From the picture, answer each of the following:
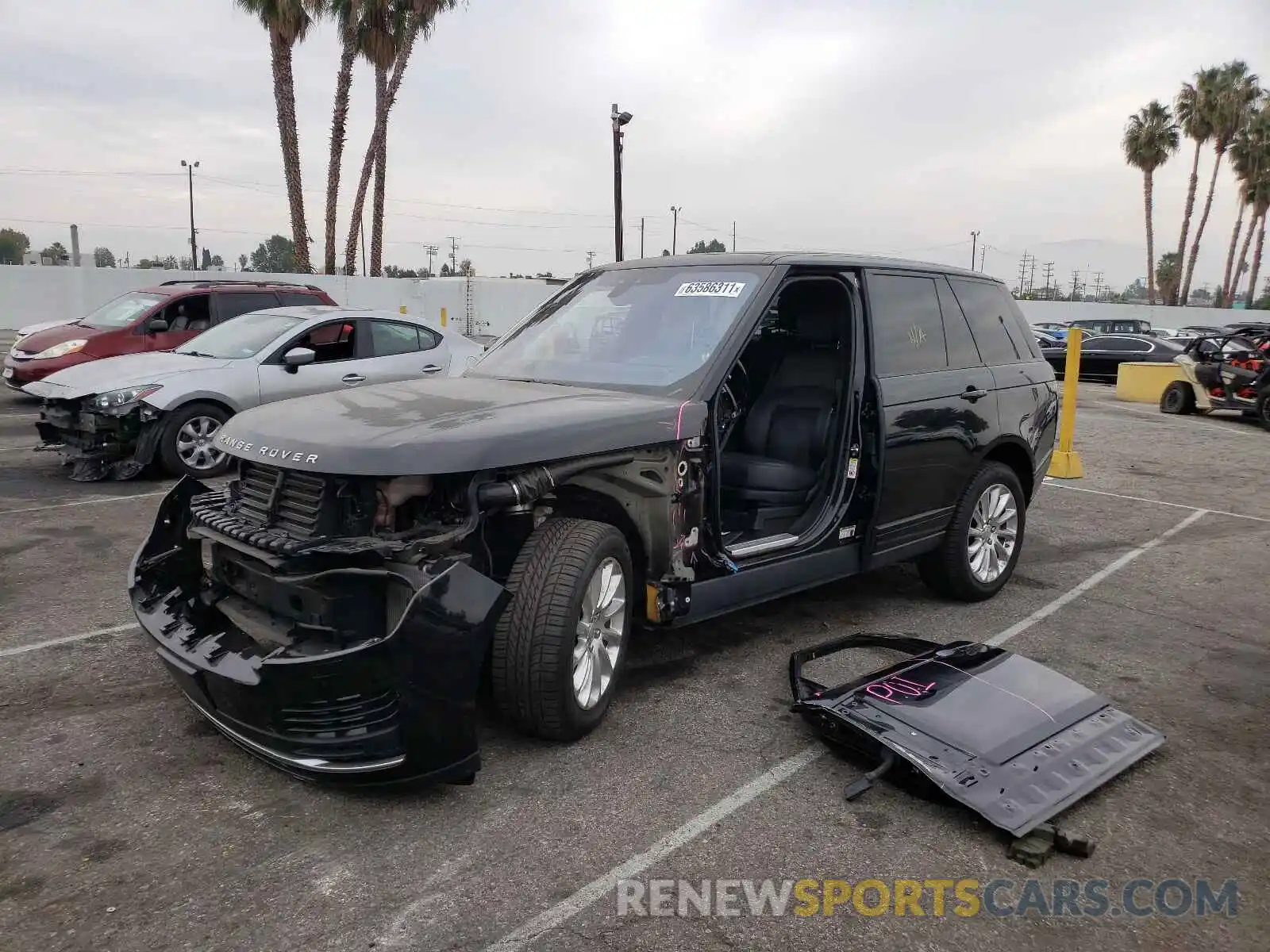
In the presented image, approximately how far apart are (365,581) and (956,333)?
12.4 ft

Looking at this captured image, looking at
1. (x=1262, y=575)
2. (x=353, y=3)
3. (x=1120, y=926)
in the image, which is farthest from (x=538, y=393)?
(x=353, y=3)

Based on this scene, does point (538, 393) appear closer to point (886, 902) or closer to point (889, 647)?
point (889, 647)

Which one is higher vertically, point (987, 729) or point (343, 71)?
point (343, 71)

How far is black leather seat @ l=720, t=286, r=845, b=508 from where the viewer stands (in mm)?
5172

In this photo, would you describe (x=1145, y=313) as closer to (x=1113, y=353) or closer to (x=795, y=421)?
(x=1113, y=353)

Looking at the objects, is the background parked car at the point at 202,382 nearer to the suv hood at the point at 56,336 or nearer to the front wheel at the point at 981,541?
the suv hood at the point at 56,336

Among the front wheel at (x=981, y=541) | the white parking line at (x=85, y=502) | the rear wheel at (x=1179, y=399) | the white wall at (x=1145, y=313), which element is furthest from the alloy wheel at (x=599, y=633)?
the white wall at (x=1145, y=313)

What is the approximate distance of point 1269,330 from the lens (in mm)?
16172

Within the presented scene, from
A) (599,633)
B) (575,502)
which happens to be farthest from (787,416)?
(599,633)

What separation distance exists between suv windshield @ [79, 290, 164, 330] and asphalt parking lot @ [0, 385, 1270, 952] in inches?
290

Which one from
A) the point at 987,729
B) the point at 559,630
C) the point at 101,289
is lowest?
the point at 987,729

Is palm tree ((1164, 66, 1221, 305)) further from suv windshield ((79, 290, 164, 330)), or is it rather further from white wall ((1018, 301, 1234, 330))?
suv windshield ((79, 290, 164, 330))

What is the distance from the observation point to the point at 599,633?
372 centimetres

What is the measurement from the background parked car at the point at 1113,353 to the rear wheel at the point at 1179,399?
4634 millimetres
